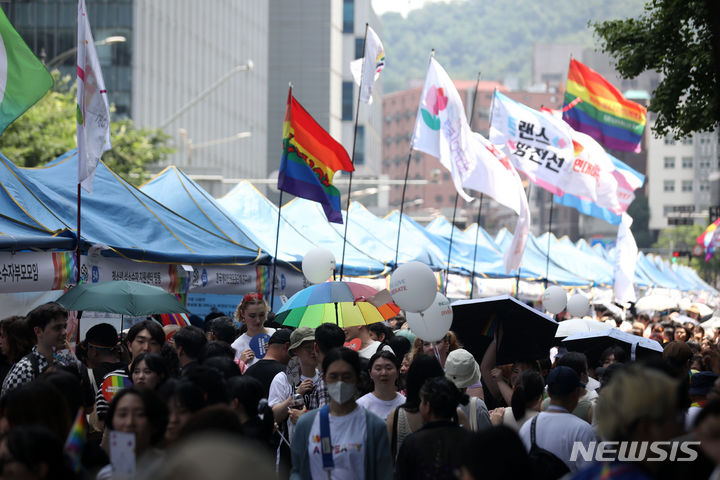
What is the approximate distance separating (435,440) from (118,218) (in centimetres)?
799

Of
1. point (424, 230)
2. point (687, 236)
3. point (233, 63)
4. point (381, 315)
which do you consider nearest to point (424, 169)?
point (687, 236)

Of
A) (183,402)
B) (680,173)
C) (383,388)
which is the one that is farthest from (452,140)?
(680,173)

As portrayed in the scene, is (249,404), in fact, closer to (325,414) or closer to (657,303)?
(325,414)

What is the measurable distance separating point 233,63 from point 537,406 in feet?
228

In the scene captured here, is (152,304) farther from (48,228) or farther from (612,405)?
(612,405)

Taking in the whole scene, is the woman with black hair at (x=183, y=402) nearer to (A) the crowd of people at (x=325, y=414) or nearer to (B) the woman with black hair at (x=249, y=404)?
(A) the crowd of people at (x=325, y=414)

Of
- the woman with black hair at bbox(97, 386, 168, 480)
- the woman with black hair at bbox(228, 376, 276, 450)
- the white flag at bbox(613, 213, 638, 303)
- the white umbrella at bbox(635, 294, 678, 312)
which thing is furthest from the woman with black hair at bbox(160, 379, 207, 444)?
the white umbrella at bbox(635, 294, 678, 312)

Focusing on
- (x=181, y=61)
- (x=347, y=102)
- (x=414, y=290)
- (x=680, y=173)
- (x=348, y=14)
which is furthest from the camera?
(x=680, y=173)

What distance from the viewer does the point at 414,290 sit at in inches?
363

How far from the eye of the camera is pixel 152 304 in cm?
989

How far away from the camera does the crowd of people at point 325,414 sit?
405 centimetres

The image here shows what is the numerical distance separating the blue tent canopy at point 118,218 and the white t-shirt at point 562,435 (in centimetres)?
616

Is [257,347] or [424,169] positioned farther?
[424,169]

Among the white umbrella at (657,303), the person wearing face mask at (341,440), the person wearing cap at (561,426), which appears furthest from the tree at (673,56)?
the white umbrella at (657,303)
